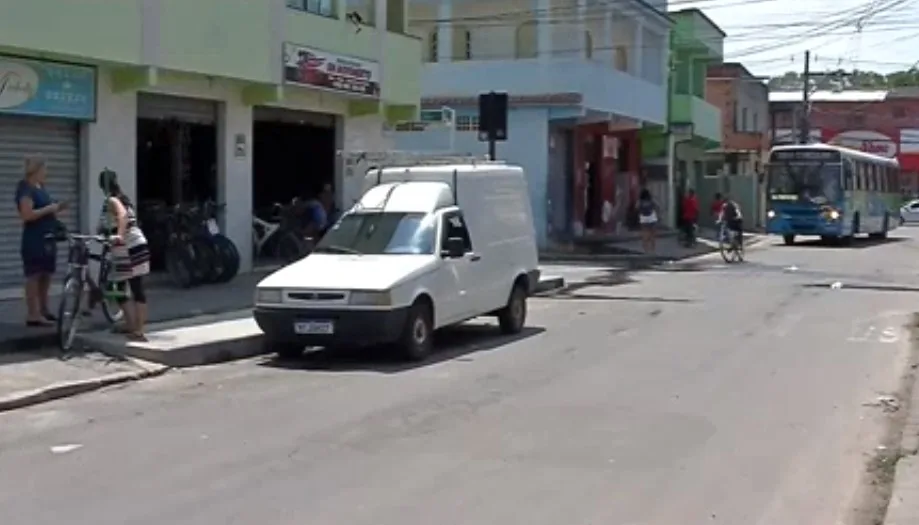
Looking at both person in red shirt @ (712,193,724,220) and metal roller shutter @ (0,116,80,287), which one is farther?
person in red shirt @ (712,193,724,220)

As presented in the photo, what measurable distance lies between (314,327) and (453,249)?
208cm

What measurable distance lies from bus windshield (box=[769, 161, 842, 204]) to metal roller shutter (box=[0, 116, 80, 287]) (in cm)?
3041

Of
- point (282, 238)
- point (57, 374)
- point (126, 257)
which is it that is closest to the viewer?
point (57, 374)

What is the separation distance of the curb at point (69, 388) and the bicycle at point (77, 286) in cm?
96

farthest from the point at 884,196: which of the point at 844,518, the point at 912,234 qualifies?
the point at 844,518

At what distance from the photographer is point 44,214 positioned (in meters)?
14.8

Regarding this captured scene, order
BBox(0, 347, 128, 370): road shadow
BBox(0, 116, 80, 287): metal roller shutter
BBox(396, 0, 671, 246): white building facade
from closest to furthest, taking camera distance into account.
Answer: BBox(0, 347, 128, 370): road shadow → BBox(0, 116, 80, 287): metal roller shutter → BBox(396, 0, 671, 246): white building facade

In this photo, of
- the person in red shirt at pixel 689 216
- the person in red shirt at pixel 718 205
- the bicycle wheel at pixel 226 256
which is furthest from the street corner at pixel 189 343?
the person in red shirt at pixel 689 216

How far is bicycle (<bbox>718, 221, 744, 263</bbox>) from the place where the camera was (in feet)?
119

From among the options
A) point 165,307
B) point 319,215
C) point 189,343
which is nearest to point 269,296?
point 189,343

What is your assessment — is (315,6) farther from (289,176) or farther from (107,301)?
(107,301)

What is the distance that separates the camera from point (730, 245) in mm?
36375

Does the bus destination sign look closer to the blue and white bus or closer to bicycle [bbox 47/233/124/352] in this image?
the blue and white bus

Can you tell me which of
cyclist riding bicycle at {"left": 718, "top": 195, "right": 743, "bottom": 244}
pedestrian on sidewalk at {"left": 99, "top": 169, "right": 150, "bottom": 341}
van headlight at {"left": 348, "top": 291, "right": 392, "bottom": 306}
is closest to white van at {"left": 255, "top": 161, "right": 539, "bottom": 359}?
van headlight at {"left": 348, "top": 291, "right": 392, "bottom": 306}
